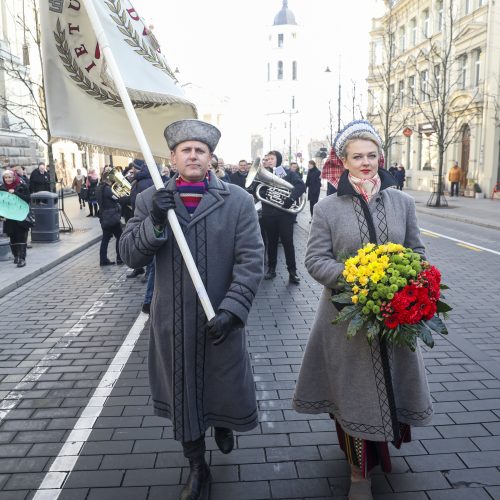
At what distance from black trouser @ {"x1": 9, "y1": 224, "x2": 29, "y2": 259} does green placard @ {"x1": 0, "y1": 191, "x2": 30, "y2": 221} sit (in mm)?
324

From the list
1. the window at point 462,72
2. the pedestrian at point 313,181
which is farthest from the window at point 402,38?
the pedestrian at point 313,181

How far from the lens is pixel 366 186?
3.17 metres

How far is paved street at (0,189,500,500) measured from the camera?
3.30 m

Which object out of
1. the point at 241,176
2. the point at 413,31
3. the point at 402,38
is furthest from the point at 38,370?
the point at 402,38

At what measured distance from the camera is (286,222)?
29.3ft

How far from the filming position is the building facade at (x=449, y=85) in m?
26.5

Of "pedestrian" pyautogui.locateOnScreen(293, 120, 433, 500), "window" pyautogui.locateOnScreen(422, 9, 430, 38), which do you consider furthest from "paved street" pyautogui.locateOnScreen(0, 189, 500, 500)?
"window" pyautogui.locateOnScreen(422, 9, 430, 38)

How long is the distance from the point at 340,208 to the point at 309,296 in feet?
15.9

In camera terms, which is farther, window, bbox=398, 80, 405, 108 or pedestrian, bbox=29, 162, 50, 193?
window, bbox=398, 80, 405, 108

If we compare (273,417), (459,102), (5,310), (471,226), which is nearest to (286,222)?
(5,310)

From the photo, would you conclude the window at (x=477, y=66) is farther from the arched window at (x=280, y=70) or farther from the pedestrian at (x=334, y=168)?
the arched window at (x=280, y=70)

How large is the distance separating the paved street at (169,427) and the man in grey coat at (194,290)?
1.68ft

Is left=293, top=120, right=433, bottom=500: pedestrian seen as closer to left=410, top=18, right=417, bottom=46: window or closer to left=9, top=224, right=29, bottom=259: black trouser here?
left=9, top=224, right=29, bottom=259: black trouser

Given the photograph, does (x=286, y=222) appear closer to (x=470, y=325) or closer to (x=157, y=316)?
(x=470, y=325)
